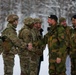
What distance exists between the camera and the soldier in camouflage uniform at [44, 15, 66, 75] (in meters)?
6.46

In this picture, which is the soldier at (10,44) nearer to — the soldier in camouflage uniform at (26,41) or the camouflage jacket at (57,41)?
the soldier in camouflage uniform at (26,41)

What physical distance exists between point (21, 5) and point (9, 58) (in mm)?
16911

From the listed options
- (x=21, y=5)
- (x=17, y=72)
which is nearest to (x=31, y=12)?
(x=21, y=5)

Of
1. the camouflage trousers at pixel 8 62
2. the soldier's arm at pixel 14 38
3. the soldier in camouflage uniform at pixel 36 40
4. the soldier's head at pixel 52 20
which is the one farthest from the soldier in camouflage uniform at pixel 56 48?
the camouflage trousers at pixel 8 62

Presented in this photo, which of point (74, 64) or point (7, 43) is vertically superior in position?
point (7, 43)

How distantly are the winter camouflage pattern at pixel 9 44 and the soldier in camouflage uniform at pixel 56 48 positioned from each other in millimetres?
859

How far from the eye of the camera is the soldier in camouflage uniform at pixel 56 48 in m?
6.46

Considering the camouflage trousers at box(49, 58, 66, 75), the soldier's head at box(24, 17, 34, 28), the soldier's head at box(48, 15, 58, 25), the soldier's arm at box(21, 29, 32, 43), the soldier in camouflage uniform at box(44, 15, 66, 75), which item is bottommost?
the camouflage trousers at box(49, 58, 66, 75)

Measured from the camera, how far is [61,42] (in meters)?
6.47

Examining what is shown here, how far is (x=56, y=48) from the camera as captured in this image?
654 cm

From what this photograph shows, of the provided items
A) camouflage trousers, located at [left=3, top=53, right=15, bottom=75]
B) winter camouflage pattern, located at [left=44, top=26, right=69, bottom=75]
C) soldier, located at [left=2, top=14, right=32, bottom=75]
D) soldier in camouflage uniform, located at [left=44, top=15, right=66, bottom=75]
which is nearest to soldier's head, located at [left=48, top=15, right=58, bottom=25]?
soldier in camouflage uniform, located at [left=44, top=15, right=66, bottom=75]

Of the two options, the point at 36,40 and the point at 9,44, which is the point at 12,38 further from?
the point at 36,40

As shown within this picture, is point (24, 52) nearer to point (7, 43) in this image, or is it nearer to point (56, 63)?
point (7, 43)

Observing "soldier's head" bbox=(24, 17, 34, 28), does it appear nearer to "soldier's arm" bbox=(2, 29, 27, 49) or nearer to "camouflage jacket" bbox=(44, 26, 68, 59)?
"soldier's arm" bbox=(2, 29, 27, 49)
